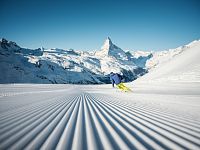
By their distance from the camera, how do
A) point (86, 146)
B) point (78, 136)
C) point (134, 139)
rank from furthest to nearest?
point (78, 136) → point (134, 139) → point (86, 146)

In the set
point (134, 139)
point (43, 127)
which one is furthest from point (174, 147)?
point (43, 127)

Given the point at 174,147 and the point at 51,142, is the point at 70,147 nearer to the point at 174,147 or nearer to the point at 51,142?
the point at 51,142

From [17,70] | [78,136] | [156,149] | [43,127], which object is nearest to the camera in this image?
[156,149]

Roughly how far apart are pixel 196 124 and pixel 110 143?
115 inches

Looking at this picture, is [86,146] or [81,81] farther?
Result: [81,81]

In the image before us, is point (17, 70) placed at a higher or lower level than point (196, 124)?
higher

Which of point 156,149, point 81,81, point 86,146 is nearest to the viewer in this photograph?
point 156,149

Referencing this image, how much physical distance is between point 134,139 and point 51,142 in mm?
1730

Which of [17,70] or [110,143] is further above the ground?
[17,70]

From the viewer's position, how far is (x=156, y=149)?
133 inches

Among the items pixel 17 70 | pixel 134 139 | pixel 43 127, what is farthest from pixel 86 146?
pixel 17 70

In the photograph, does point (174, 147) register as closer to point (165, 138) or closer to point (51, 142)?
point (165, 138)

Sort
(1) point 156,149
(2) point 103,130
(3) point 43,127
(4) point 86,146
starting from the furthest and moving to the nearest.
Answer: (3) point 43,127
(2) point 103,130
(4) point 86,146
(1) point 156,149

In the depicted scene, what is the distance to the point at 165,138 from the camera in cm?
401
